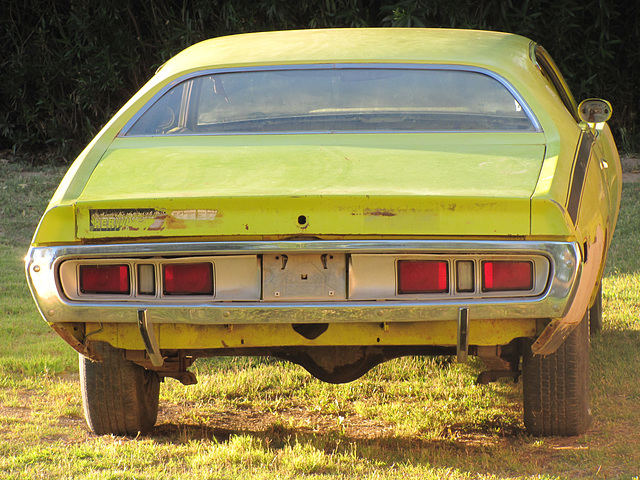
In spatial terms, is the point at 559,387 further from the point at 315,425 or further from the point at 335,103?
the point at 335,103

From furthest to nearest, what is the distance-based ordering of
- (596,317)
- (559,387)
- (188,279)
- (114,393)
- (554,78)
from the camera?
(596,317) → (554,78) → (114,393) → (559,387) → (188,279)

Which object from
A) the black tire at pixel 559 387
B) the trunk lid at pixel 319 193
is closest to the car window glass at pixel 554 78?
the trunk lid at pixel 319 193

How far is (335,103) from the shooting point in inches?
127

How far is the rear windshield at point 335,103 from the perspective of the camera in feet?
10.3

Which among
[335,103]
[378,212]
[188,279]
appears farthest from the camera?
[335,103]

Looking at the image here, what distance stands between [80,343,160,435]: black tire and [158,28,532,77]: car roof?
1.16 meters

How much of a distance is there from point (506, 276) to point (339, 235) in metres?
0.51

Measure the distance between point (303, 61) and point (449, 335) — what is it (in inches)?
51.3

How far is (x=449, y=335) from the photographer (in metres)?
2.69

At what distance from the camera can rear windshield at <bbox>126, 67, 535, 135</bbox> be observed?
313cm

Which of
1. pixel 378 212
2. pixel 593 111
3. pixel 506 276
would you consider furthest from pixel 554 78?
pixel 378 212

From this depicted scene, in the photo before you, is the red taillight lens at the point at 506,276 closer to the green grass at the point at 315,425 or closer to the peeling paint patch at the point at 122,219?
the green grass at the point at 315,425

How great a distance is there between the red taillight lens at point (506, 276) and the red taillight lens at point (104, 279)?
42.7 inches

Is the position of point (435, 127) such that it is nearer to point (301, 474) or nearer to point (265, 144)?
point (265, 144)
